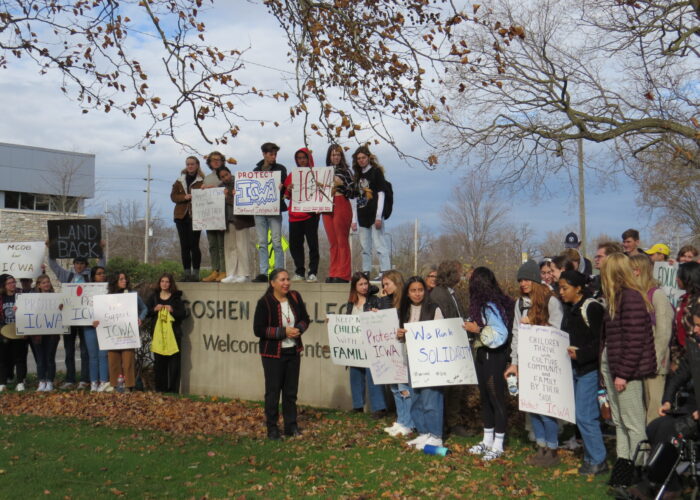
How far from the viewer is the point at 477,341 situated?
8.67 meters

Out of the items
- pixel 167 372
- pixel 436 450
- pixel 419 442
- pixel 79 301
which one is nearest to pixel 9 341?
pixel 79 301

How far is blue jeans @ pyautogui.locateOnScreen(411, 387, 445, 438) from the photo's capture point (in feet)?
29.3

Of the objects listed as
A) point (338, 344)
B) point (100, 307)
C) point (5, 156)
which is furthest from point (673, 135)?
point (5, 156)

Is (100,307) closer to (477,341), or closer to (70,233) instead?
(70,233)

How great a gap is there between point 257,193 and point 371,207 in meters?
2.20

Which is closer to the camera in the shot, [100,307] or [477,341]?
[477,341]

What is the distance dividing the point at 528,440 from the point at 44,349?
8.99m

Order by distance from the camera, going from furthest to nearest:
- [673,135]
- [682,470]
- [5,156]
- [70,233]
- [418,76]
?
1. [5,156]
2. [673,135]
3. [70,233]
4. [418,76]
5. [682,470]

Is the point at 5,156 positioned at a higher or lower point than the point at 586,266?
higher

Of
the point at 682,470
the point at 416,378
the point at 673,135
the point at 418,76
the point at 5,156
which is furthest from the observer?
the point at 5,156

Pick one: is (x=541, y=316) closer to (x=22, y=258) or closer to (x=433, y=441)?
(x=433, y=441)

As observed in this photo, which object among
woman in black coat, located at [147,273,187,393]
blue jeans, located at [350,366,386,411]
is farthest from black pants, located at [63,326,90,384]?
blue jeans, located at [350,366,386,411]

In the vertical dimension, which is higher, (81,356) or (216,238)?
(216,238)

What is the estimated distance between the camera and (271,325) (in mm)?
9469
